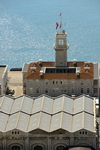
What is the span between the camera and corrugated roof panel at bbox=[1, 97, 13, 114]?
161 m

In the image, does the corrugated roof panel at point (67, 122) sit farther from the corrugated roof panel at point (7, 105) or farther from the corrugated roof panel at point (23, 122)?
the corrugated roof panel at point (7, 105)

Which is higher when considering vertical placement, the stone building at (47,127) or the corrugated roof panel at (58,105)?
the corrugated roof panel at (58,105)

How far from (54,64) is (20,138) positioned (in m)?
48.3

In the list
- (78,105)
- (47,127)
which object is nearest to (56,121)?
(47,127)

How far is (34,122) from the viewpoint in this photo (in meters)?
154

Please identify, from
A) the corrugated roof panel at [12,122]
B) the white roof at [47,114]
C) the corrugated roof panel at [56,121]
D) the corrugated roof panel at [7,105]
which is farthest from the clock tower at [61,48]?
the corrugated roof panel at [12,122]

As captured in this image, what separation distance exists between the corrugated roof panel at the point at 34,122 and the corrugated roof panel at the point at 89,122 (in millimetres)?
12827

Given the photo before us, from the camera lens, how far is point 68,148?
481 ft

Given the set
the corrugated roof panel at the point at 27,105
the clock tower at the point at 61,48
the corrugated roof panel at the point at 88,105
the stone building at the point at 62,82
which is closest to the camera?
the corrugated roof panel at the point at 88,105

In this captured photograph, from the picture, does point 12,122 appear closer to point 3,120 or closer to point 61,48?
point 3,120

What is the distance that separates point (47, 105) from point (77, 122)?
46.2 ft

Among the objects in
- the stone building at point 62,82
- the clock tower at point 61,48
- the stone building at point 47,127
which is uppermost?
the clock tower at point 61,48

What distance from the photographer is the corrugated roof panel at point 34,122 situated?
150800 mm

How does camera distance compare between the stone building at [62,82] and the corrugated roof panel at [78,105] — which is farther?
the stone building at [62,82]
